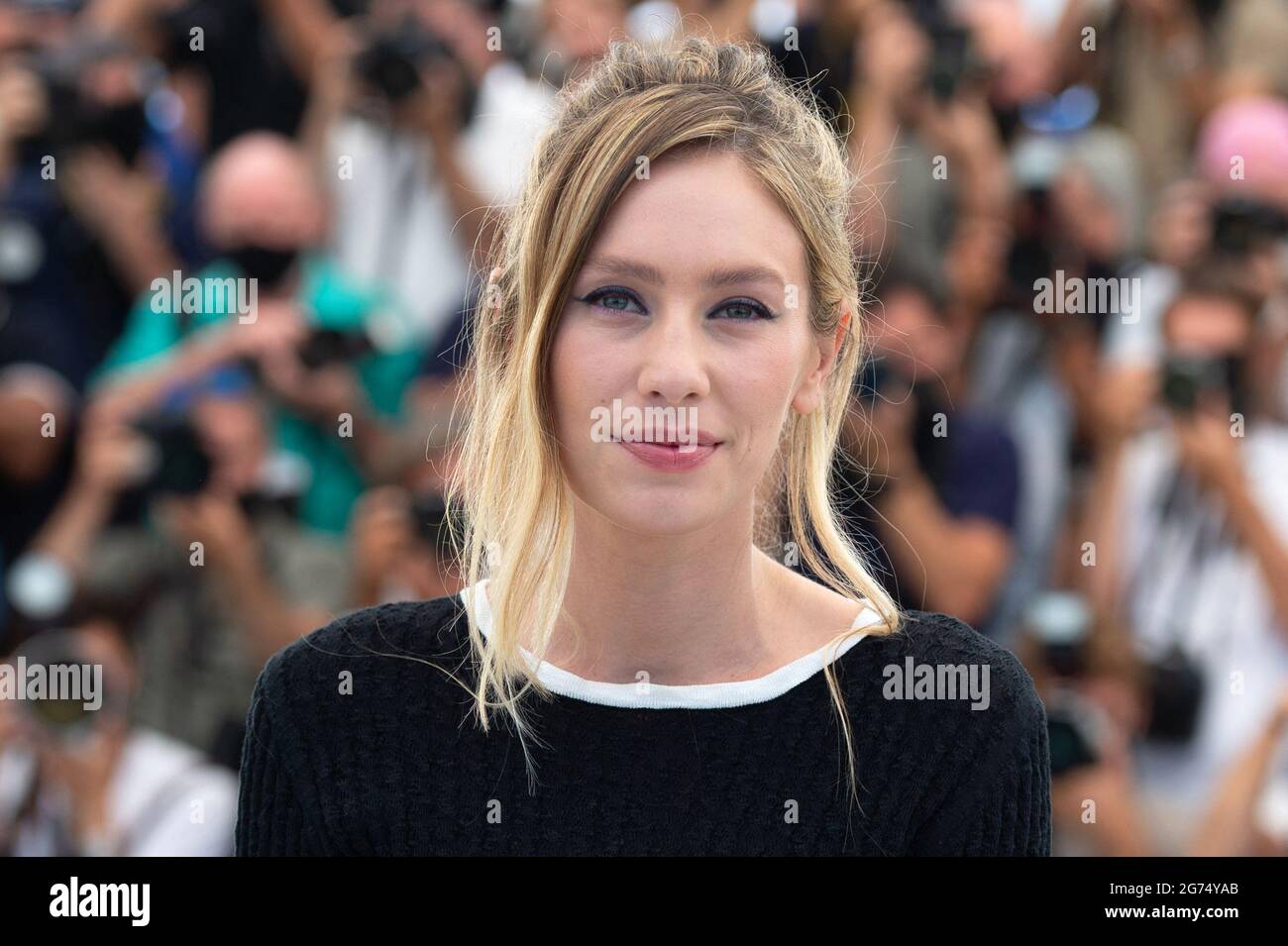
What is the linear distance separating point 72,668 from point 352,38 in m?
1.45

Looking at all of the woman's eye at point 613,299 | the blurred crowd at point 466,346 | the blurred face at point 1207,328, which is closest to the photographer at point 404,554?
the blurred crowd at point 466,346

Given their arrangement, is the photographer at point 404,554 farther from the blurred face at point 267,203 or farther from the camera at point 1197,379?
the camera at point 1197,379

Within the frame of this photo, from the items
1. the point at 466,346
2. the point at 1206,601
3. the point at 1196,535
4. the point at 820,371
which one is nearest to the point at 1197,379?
the point at 1196,535

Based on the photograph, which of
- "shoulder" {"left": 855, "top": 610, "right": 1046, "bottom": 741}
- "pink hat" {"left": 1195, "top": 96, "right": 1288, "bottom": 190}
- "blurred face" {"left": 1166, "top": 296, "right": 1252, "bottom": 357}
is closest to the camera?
"shoulder" {"left": 855, "top": 610, "right": 1046, "bottom": 741}

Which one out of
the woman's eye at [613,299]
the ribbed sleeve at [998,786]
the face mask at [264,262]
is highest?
the face mask at [264,262]

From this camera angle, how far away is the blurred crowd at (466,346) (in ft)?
10.0

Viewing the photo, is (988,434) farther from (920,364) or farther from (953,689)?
(953,689)

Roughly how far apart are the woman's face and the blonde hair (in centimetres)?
3

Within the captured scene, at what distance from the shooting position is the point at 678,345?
1.60m

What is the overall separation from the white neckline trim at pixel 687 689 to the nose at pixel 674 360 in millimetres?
297

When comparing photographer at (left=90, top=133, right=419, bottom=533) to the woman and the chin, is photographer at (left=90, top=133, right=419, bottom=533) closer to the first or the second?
the woman

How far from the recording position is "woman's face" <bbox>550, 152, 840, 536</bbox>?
5.28ft

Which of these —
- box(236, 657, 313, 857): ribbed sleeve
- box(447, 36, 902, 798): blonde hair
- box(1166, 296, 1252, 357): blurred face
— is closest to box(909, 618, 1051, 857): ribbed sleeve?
box(447, 36, 902, 798): blonde hair
